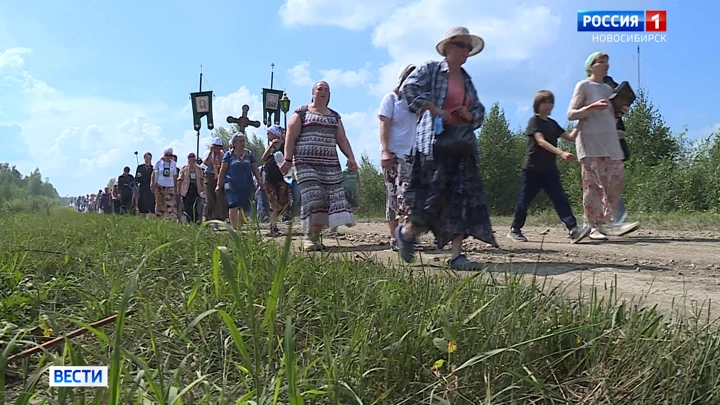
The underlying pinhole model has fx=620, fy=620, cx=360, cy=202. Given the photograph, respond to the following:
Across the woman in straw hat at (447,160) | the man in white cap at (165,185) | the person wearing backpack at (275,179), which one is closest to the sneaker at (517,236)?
the woman in straw hat at (447,160)

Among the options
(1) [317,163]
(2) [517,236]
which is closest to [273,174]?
(1) [317,163]

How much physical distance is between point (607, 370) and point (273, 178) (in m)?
7.52

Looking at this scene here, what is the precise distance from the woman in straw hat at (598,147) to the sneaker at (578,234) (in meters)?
0.15

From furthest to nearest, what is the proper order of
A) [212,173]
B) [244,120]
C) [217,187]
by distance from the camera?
[244,120] < [212,173] < [217,187]

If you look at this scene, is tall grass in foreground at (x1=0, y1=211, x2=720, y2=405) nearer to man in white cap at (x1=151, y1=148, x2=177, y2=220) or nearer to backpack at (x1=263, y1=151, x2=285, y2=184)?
backpack at (x1=263, y1=151, x2=285, y2=184)

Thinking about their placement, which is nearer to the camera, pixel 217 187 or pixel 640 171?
pixel 217 187

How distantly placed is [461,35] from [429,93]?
0.46 m

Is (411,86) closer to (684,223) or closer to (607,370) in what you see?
(607,370)

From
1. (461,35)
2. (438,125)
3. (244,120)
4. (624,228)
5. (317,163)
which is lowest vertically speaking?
(624,228)

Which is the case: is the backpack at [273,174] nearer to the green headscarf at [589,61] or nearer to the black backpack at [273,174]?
the black backpack at [273,174]

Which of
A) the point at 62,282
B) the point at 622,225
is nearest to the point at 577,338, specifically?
the point at 62,282

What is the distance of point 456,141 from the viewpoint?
4.16m

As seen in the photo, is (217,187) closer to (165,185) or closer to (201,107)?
(165,185)

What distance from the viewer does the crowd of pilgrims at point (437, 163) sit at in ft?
13.9
